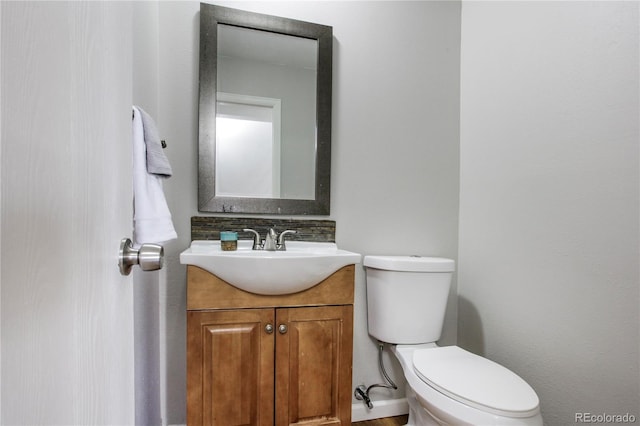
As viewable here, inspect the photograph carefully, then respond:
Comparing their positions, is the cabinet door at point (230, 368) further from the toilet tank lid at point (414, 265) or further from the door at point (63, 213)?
the door at point (63, 213)

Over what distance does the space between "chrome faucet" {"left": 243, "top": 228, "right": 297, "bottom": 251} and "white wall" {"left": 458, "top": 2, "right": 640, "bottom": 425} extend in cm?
102

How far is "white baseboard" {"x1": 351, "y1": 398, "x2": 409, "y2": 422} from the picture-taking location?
162cm

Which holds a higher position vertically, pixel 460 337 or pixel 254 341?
pixel 254 341

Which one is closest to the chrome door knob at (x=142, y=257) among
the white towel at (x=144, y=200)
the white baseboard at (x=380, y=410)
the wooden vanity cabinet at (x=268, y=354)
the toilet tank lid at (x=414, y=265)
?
the white towel at (x=144, y=200)

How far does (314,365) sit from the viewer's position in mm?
1243

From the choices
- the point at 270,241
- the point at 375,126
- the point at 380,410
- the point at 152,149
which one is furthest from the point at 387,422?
the point at 152,149

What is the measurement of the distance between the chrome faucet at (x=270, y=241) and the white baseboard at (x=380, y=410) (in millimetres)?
898

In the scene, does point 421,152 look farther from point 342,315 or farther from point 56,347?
point 56,347

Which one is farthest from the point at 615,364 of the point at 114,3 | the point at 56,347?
the point at 114,3

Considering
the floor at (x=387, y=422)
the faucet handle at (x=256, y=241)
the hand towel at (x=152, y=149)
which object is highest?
the hand towel at (x=152, y=149)

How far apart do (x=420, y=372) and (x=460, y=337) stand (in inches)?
30.6

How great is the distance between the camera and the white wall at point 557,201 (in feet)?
3.57

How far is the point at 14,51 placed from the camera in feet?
0.70

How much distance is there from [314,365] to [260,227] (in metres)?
0.65
